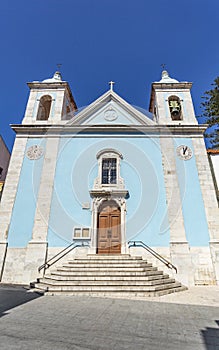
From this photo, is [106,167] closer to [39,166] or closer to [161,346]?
[39,166]

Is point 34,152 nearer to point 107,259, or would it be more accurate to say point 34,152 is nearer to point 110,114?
point 110,114

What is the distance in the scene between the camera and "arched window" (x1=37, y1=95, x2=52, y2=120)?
46.0 feet

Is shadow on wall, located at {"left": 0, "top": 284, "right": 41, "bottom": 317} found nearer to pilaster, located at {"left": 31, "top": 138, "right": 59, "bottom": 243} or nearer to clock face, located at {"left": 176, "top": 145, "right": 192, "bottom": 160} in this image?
pilaster, located at {"left": 31, "top": 138, "right": 59, "bottom": 243}

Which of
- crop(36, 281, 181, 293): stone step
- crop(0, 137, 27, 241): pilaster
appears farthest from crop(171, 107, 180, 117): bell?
crop(36, 281, 181, 293): stone step

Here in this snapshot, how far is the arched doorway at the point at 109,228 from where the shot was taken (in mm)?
9828

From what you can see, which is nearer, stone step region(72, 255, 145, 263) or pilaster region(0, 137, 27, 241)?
stone step region(72, 255, 145, 263)

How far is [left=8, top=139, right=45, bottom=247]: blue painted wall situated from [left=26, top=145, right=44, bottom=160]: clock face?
0.71 feet

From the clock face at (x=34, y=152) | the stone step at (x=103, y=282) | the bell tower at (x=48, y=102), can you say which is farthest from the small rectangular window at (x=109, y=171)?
the stone step at (x=103, y=282)

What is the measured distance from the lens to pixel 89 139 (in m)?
12.5

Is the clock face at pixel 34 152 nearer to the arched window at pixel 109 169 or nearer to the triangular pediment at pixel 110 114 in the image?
the triangular pediment at pixel 110 114

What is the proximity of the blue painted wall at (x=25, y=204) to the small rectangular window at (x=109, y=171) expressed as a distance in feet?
12.0

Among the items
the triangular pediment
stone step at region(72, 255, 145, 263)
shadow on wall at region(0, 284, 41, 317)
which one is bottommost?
shadow on wall at region(0, 284, 41, 317)

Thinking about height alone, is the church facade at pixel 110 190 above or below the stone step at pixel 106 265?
above

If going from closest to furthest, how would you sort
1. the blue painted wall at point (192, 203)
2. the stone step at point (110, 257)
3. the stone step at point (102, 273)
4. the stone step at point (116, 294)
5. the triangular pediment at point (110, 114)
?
the stone step at point (116, 294), the stone step at point (102, 273), the stone step at point (110, 257), the blue painted wall at point (192, 203), the triangular pediment at point (110, 114)
